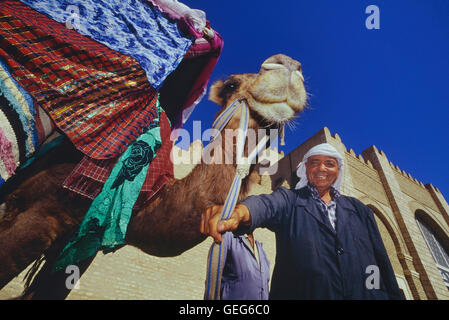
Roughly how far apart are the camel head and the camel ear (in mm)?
386

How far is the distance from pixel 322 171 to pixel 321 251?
2.74 ft

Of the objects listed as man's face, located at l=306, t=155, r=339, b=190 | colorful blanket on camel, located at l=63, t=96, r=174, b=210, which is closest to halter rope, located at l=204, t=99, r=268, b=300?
colorful blanket on camel, located at l=63, t=96, r=174, b=210

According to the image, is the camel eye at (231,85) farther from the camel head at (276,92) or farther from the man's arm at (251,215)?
the man's arm at (251,215)

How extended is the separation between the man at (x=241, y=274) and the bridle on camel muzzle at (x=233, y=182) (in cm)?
26

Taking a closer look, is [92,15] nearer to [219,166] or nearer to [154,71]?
[154,71]

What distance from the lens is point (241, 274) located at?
7.78 feet

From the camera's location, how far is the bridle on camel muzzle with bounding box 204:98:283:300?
157 centimetres

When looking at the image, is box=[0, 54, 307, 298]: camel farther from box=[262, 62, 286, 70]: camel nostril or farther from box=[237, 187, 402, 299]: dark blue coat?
box=[237, 187, 402, 299]: dark blue coat

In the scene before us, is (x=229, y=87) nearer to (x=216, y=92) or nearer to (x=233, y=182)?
Result: (x=216, y=92)

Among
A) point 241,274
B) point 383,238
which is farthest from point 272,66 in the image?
point 383,238

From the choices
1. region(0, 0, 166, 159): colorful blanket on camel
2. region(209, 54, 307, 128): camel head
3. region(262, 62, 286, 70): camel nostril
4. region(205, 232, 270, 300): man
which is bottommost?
region(205, 232, 270, 300): man

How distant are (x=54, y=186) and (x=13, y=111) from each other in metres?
0.49

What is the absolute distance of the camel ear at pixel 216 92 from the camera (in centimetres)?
265

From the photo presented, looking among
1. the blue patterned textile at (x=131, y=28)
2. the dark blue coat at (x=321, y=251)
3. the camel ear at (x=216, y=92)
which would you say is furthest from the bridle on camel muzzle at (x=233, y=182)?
the blue patterned textile at (x=131, y=28)
